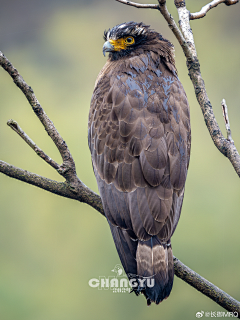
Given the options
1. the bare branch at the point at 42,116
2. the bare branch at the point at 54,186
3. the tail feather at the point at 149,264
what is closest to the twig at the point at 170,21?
the bare branch at the point at 42,116

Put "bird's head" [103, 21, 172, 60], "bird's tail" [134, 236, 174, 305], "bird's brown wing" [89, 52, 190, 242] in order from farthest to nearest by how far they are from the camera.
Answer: "bird's head" [103, 21, 172, 60]
"bird's brown wing" [89, 52, 190, 242]
"bird's tail" [134, 236, 174, 305]

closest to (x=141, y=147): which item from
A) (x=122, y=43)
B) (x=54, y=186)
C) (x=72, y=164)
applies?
(x=72, y=164)

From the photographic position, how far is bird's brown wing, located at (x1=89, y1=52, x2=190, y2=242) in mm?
1776

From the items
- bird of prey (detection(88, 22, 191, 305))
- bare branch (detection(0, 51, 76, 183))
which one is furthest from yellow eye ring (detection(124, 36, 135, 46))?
bare branch (detection(0, 51, 76, 183))

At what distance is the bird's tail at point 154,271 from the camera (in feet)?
5.39

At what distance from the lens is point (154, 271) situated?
5.43 ft

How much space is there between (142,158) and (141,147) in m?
0.06

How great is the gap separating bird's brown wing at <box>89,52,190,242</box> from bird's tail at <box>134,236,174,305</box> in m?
0.06

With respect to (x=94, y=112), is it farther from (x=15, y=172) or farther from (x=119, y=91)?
(x=15, y=172)

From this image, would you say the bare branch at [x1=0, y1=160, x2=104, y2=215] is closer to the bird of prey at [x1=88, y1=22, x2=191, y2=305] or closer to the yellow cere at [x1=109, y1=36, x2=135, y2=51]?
the bird of prey at [x1=88, y1=22, x2=191, y2=305]

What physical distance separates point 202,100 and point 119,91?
0.50 m

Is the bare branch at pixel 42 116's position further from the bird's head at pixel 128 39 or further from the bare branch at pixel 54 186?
the bird's head at pixel 128 39

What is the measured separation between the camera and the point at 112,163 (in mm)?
1922

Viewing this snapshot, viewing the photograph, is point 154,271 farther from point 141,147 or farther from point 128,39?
point 128,39
